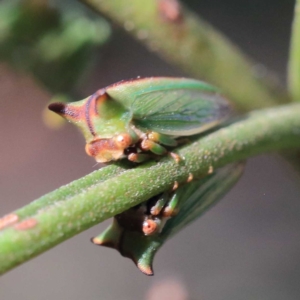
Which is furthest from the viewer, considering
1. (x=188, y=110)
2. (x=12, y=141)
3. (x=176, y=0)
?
(x=12, y=141)

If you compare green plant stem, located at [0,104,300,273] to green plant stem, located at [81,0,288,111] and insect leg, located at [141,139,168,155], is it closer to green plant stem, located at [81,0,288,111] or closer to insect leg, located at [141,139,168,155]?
insect leg, located at [141,139,168,155]

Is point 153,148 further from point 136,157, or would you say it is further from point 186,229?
point 186,229

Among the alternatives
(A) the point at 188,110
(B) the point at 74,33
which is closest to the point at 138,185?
(A) the point at 188,110

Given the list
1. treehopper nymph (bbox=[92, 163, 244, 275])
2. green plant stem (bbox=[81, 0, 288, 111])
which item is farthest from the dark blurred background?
treehopper nymph (bbox=[92, 163, 244, 275])

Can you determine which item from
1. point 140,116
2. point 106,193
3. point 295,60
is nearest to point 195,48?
point 295,60

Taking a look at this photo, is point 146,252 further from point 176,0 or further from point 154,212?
point 176,0

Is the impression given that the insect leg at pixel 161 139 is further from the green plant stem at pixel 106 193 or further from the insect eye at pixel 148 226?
the insect eye at pixel 148 226

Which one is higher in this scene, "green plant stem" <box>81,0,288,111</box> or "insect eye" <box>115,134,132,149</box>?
"green plant stem" <box>81,0,288,111</box>

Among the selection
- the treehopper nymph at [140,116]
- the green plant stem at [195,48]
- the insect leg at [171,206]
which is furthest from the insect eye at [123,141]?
the green plant stem at [195,48]
